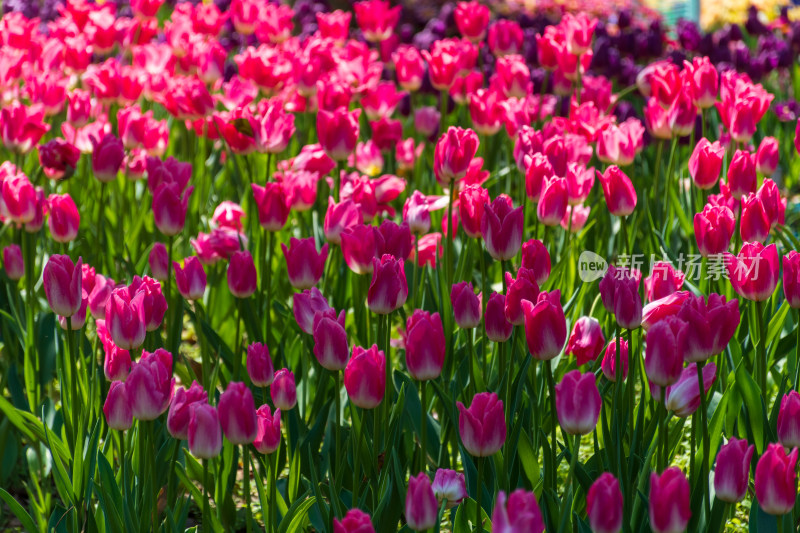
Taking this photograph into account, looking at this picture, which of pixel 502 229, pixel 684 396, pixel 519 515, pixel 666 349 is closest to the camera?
pixel 519 515

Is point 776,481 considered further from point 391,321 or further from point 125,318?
point 391,321

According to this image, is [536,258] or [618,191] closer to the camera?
[536,258]

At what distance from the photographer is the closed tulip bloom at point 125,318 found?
1.74 meters

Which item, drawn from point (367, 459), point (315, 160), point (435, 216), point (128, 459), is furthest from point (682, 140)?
point (128, 459)

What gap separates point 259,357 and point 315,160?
43.8 inches

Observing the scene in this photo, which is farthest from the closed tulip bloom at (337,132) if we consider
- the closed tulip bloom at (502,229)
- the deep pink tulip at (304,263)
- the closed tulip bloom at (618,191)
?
the closed tulip bloom at (502,229)

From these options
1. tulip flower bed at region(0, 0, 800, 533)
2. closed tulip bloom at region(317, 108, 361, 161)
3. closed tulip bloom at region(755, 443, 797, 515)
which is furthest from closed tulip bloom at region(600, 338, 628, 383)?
closed tulip bloom at region(317, 108, 361, 161)

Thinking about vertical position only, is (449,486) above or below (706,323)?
below

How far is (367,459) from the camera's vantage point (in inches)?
76.3

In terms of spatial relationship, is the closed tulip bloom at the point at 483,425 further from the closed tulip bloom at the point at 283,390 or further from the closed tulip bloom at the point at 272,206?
the closed tulip bloom at the point at 272,206

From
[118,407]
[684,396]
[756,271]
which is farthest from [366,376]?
[756,271]

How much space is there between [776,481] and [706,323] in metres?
0.27

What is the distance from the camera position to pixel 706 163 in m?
2.39

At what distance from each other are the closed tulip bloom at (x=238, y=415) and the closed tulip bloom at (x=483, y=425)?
334 mm
